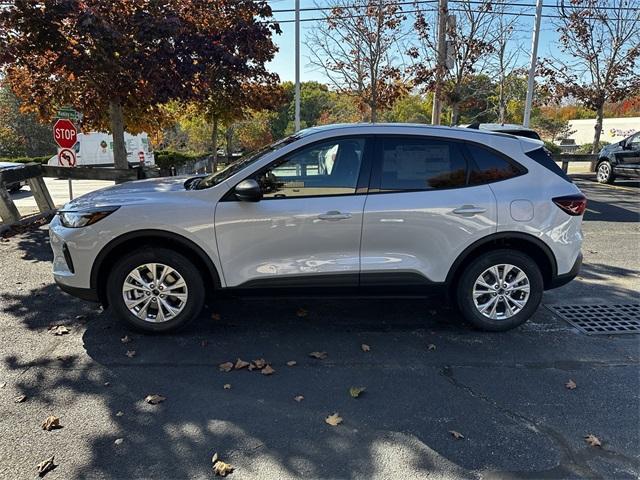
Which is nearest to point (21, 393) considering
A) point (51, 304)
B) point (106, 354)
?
point (106, 354)

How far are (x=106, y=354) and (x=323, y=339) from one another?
177cm

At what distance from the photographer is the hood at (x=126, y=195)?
13.2ft

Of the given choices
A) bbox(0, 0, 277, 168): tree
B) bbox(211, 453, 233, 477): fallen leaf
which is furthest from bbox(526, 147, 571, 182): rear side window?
bbox(0, 0, 277, 168): tree

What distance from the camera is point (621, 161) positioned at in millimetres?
13719

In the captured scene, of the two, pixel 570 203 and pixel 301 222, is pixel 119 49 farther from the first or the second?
pixel 570 203

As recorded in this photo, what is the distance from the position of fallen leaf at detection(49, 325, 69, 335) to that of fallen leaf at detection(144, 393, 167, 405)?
148 centimetres

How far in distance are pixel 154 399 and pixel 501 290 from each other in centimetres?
294

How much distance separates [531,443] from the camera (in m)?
2.81

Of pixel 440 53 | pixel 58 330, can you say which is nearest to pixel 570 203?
pixel 58 330

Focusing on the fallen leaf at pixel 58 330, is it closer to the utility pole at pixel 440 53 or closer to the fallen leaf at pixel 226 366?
the fallen leaf at pixel 226 366

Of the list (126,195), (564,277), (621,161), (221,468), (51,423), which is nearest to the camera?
(221,468)

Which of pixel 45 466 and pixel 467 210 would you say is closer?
pixel 45 466

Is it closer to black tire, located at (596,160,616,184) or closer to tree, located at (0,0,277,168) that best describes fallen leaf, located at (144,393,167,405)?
tree, located at (0,0,277,168)

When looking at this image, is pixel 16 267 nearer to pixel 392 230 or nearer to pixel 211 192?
pixel 211 192
